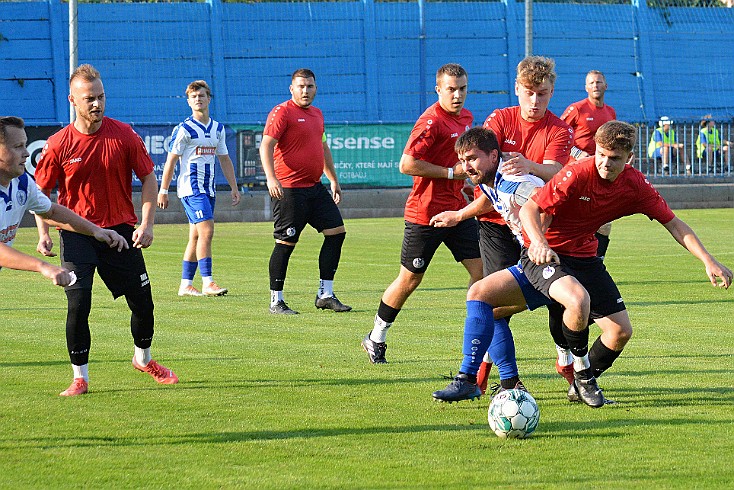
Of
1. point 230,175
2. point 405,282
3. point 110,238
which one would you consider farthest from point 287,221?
point 110,238

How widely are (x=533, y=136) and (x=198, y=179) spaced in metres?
6.47

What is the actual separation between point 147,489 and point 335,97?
2682 centimetres

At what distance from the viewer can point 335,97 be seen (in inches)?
1256

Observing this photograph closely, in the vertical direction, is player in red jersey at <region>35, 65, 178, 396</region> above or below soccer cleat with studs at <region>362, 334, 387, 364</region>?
above

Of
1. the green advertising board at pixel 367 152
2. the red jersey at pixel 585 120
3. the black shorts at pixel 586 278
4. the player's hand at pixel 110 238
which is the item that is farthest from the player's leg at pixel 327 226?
the green advertising board at pixel 367 152

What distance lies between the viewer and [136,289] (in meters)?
8.15

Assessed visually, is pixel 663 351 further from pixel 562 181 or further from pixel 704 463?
pixel 704 463

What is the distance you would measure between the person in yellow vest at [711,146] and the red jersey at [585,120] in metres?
15.1

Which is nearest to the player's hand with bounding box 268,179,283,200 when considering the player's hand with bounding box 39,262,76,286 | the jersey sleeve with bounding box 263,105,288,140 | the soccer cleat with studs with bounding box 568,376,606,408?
the jersey sleeve with bounding box 263,105,288,140

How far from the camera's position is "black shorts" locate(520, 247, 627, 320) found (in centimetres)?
719

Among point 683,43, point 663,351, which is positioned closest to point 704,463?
point 663,351

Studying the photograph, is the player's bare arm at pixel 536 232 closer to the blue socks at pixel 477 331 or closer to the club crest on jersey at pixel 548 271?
the club crest on jersey at pixel 548 271

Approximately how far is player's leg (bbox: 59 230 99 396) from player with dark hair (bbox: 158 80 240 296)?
5373mm

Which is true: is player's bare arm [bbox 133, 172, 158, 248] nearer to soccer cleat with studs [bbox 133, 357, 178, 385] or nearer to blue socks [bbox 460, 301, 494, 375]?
soccer cleat with studs [bbox 133, 357, 178, 385]
